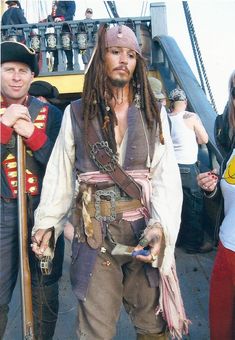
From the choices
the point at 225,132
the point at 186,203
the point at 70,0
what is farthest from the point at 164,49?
the point at 225,132

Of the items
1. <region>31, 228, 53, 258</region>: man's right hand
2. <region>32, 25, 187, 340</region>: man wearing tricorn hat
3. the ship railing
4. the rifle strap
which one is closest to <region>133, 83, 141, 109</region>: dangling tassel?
<region>32, 25, 187, 340</region>: man wearing tricorn hat

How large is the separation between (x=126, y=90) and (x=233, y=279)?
1152 millimetres

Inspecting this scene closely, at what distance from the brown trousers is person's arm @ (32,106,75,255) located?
303mm

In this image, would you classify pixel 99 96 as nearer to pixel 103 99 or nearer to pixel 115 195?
pixel 103 99

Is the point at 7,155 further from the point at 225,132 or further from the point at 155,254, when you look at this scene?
the point at 225,132

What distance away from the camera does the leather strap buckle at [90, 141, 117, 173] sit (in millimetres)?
2188

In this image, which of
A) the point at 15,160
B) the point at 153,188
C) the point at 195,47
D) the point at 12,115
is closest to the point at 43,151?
the point at 15,160

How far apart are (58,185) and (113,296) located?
64 centimetres

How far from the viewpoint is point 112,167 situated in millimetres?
2188

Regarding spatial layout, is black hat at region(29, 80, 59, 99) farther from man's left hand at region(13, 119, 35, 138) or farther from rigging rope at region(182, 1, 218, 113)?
rigging rope at region(182, 1, 218, 113)

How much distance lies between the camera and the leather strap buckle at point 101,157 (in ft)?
7.18

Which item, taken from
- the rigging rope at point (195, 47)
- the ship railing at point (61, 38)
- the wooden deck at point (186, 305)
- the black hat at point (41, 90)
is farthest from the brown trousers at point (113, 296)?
the rigging rope at point (195, 47)

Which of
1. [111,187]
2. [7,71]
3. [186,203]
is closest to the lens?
[111,187]

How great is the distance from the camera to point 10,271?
8.57 ft
